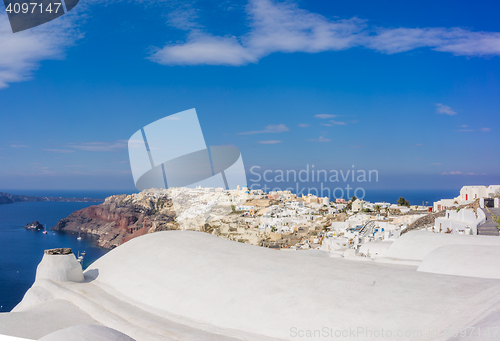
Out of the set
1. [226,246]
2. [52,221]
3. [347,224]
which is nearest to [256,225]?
[347,224]

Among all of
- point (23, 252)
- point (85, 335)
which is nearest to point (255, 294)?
point (85, 335)

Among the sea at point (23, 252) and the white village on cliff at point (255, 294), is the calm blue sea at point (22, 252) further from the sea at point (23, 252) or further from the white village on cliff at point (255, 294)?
the white village on cliff at point (255, 294)

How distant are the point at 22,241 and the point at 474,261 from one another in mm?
51856

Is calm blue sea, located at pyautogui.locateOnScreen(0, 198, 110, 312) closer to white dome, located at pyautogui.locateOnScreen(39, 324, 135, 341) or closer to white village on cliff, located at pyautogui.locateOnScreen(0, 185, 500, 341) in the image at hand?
white village on cliff, located at pyautogui.locateOnScreen(0, 185, 500, 341)

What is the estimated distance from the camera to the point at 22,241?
4412 centimetres

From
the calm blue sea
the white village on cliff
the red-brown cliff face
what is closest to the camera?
Result: the white village on cliff

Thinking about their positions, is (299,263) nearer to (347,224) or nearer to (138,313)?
(138,313)

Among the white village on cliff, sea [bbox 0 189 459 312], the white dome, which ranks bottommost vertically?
sea [bbox 0 189 459 312]

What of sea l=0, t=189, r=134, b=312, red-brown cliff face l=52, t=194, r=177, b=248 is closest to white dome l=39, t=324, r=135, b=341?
sea l=0, t=189, r=134, b=312

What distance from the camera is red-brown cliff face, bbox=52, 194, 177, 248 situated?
39.0 m

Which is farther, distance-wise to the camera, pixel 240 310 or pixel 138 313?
pixel 138 313

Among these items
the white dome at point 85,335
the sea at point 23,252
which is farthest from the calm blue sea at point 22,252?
the white dome at point 85,335

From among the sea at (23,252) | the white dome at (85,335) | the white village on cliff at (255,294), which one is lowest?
the sea at (23,252)

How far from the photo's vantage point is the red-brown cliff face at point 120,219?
128 feet
